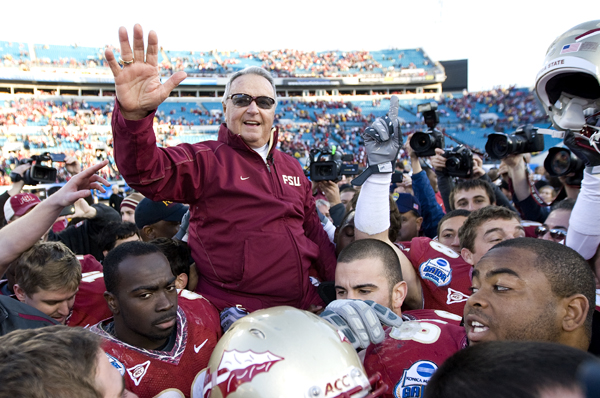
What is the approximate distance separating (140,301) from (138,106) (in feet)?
2.83

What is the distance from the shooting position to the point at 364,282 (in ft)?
6.93

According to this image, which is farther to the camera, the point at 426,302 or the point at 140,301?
the point at 426,302

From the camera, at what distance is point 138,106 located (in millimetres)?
1628

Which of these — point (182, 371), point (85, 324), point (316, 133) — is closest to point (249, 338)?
point (182, 371)

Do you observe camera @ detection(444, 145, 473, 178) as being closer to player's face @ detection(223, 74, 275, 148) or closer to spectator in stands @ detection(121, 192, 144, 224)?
player's face @ detection(223, 74, 275, 148)

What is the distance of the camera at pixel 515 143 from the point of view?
3.46 m

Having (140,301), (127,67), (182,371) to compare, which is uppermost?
(127,67)

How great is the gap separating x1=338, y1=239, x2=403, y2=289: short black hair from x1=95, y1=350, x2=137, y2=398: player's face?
4.12ft

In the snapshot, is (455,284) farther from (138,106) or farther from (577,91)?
(138,106)

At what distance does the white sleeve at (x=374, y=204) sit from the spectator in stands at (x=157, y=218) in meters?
1.48

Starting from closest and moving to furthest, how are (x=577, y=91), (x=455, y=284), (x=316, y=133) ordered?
(x=577, y=91)
(x=455, y=284)
(x=316, y=133)

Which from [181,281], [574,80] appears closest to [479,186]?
[574,80]

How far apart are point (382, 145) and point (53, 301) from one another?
6.42 ft

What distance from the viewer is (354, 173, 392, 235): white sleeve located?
2520 millimetres
